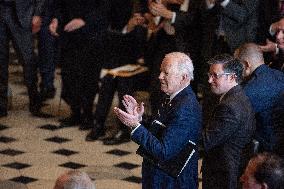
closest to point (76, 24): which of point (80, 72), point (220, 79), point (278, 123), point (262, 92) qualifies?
point (80, 72)

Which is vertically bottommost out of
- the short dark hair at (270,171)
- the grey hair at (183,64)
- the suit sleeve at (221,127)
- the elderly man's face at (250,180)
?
the suit sleeve at (221,127)

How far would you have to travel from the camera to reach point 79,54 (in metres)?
9.25

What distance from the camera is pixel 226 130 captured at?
535 cm

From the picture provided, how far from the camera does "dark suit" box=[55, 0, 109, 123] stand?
9094mm

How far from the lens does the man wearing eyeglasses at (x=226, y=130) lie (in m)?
5.37

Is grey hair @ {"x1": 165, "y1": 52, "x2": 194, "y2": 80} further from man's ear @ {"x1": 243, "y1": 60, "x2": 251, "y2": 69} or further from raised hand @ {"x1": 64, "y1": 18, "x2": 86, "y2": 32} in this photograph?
raised hand @ {"x1": 64, "y1": 18, "x2": 86, "y2": 32}

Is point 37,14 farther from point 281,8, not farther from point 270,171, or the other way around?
point 270,171

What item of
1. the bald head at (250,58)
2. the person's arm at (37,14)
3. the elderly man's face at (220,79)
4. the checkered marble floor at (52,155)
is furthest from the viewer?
the person's arm at (37,14)

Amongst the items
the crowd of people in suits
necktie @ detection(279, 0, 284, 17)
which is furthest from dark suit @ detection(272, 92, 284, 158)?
necktie @ detection(279, 0, 284, 17)

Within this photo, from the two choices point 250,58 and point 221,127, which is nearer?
point 221,127

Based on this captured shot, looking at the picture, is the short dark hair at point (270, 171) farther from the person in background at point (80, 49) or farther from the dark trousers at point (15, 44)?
the dark trousers at point (15, 44)

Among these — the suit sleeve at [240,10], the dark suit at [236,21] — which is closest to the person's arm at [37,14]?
the dark suit at [236,21]

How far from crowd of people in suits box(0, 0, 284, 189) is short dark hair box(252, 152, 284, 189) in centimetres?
111

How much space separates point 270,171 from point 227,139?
1437 mm
